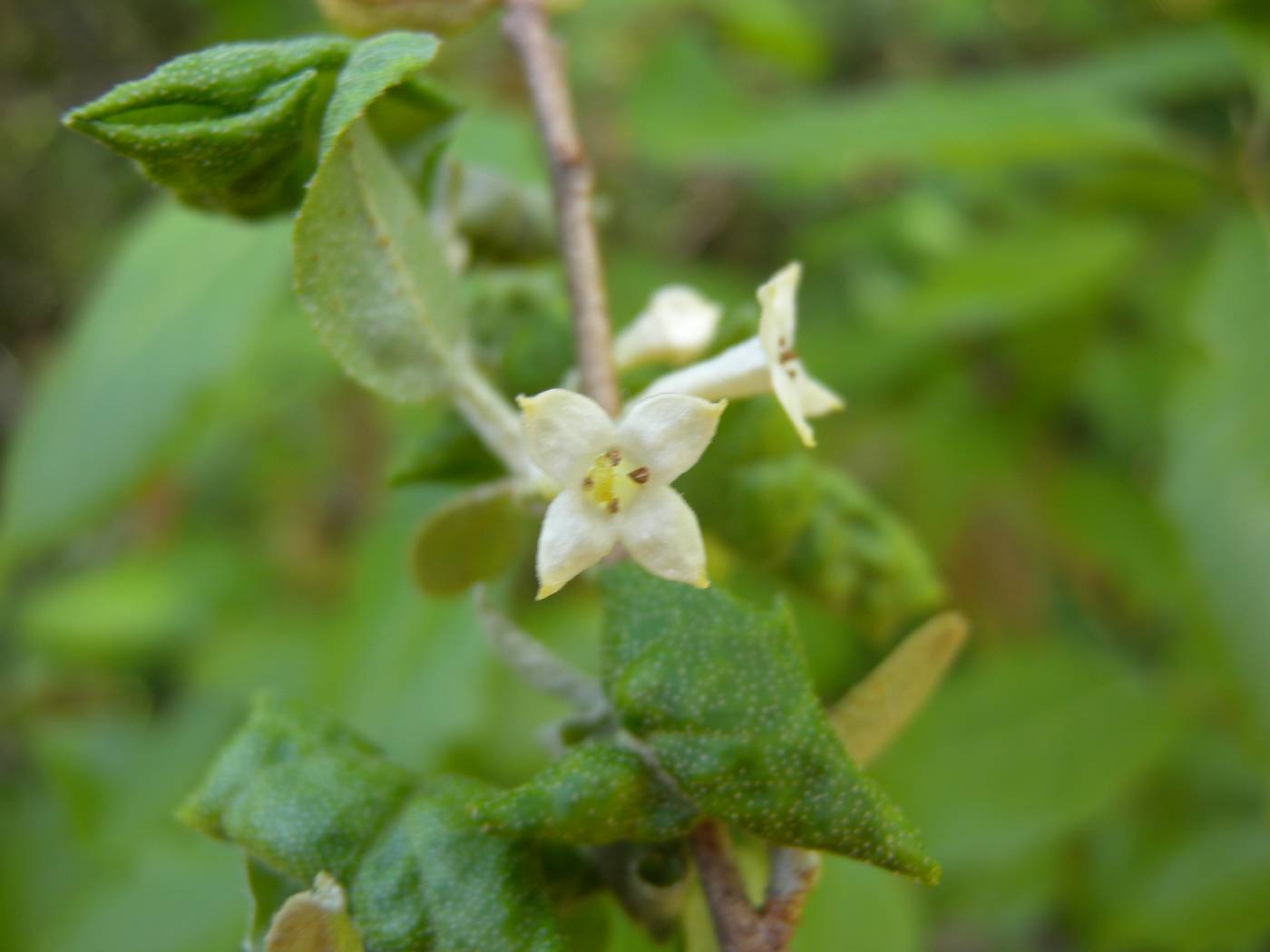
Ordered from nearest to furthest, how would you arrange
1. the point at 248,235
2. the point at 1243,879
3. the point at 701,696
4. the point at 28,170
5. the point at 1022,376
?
the point at 701,696, the point at 248,235, the point at 1243,879, the point at 1022,376, the point at 28,170

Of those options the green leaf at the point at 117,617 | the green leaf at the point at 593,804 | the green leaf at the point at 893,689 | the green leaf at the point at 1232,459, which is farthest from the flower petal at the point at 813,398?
the green leaf at the point at 117,617

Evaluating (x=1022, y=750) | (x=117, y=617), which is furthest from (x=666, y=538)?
(x=117, y=617)

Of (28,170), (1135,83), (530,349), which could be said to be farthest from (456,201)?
(28,170)

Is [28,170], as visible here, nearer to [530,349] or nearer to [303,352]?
[303,352]

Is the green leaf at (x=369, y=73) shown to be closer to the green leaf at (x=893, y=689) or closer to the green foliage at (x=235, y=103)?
the green foliage at (x=235, y=103)

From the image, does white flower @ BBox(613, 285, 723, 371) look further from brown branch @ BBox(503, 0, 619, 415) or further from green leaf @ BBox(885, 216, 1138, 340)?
green leaf @ BBox(885, 216, 1138, 340)

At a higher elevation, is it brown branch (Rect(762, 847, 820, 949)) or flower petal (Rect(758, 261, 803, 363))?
flower petal (Rect(758, 261, 803, 363))

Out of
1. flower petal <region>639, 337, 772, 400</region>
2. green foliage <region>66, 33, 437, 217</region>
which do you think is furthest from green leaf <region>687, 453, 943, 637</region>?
green foliage <region>66, 33, 437, 217</region>
